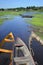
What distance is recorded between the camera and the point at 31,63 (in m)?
15.5

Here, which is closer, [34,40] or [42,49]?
[42,49]

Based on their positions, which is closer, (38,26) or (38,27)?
(38,27)

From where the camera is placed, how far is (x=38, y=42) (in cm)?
3491

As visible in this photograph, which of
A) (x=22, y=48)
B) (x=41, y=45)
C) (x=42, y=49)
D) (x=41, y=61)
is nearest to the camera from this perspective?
(x=22, y=48)

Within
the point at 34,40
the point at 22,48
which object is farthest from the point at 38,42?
the point at 22,48

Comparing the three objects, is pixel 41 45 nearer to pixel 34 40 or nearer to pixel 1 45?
pixel 34 40

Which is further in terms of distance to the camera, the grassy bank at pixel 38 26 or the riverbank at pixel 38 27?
the grassy bank at pixel 38 26

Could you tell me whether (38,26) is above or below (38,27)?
below

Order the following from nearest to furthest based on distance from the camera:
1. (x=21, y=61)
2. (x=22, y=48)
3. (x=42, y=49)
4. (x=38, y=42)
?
(x=21, y=61)
(x=22, y=48)
(x=42, y=49)
(x=38, y=42)

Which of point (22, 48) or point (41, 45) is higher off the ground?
point (22, 48)

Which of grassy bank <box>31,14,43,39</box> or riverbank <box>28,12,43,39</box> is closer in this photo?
riverbank <box>28,12,43,39</box>

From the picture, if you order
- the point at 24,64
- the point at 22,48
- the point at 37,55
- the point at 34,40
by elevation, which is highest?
the point at 24,64

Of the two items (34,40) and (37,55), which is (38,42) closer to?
(34,40)

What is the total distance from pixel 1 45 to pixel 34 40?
9311 millimetres
